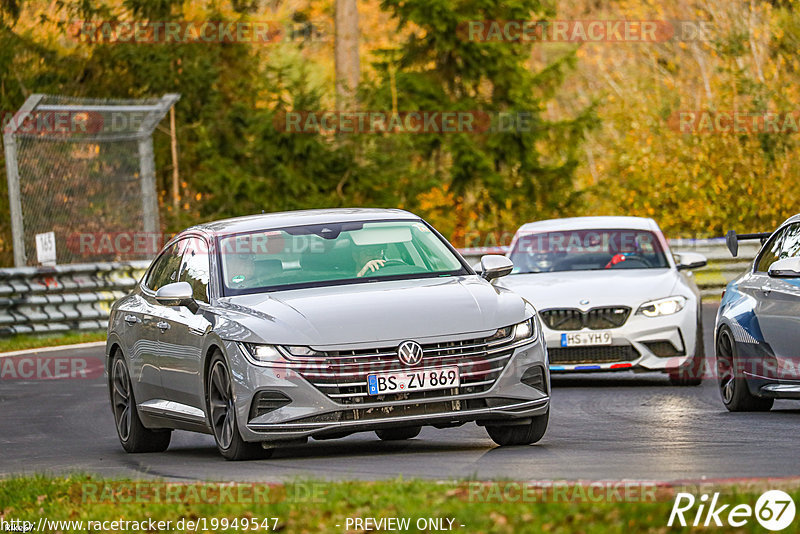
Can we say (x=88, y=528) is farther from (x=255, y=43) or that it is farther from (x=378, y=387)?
(x=255, y=43)

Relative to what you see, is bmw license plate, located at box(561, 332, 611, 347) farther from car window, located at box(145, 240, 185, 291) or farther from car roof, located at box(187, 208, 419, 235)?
car window, located at box(145, 240, 185, 291)

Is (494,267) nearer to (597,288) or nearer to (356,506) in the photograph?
(356,506)

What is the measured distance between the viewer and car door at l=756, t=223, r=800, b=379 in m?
11.8

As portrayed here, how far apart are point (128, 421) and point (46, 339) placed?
11.8 meters

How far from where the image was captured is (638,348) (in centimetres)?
1545

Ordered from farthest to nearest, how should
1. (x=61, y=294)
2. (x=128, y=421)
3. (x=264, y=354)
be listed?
(x=61, y=294), (x=128, y=421), (x=264, y=354)

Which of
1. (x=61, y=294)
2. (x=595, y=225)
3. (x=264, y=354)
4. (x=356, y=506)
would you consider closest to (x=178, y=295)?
(x=264, y=354)

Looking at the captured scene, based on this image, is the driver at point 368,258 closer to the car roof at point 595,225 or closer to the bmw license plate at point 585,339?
the bmw license plate at point 585,339

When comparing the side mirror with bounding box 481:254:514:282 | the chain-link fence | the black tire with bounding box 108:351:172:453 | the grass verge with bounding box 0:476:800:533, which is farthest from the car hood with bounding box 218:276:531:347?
the chain-link fence

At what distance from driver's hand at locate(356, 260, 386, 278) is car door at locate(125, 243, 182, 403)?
1.61m

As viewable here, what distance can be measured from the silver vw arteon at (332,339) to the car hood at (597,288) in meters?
4.34

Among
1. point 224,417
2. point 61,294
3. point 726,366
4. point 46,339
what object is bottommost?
point 46,339

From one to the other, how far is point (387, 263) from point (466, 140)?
28.5 m

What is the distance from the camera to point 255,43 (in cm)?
3862
